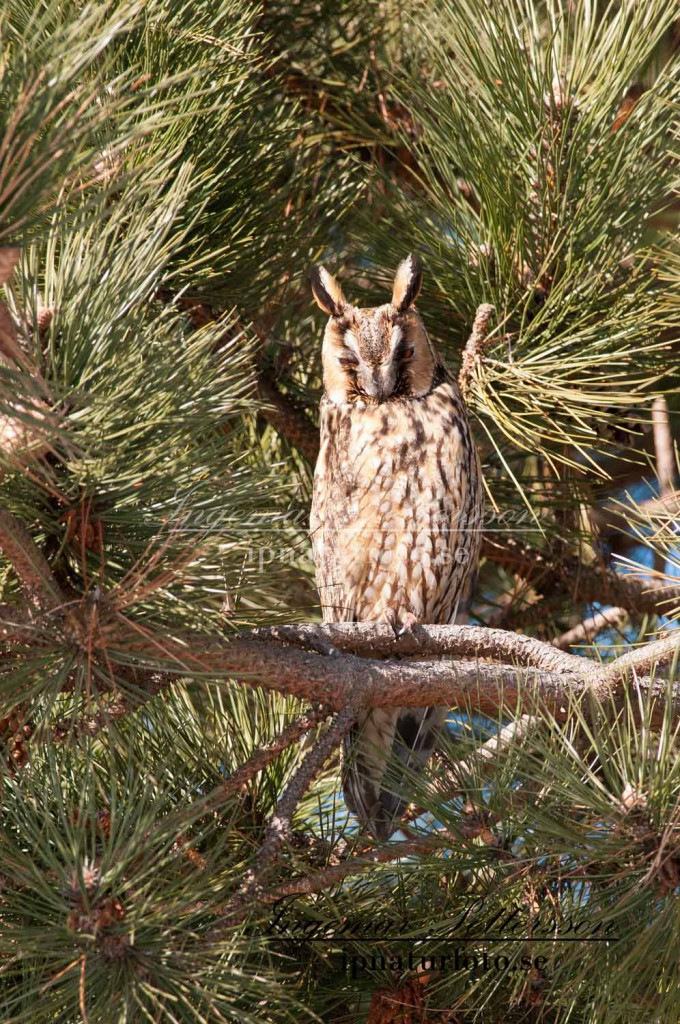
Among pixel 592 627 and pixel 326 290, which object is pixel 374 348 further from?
pixel 592 627

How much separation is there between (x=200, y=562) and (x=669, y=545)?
54cm

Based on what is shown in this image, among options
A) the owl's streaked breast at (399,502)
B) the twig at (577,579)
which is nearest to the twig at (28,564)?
the owl's streaked breast at (399,502)

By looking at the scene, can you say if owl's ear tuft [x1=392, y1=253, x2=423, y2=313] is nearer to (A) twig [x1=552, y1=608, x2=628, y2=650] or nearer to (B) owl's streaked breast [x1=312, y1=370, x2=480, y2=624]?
(B) owl's streaked breast [x1=312, y1=370, x2=480, y2=624]

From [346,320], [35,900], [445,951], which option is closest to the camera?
[35,900]

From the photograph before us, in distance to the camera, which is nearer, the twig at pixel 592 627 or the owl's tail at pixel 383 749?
the owl's tail at pixel 383 749

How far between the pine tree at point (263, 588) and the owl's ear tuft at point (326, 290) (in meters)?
0.07

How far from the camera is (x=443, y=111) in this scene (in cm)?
152

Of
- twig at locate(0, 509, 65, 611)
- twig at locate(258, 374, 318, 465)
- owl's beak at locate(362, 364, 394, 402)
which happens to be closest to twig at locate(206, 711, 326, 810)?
twig at locate(0, 509, 65, 611)

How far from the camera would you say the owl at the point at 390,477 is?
→ 178 cm

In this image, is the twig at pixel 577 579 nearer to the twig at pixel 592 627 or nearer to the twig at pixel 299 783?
the twig at pixel 592 627

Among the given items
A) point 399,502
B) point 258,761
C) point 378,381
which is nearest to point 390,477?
point 399,502

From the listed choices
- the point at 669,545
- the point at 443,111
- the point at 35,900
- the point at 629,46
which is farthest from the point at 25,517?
the point at 629,46

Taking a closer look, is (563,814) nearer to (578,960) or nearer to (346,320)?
(578,960)

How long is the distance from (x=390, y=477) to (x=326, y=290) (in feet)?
1.14
